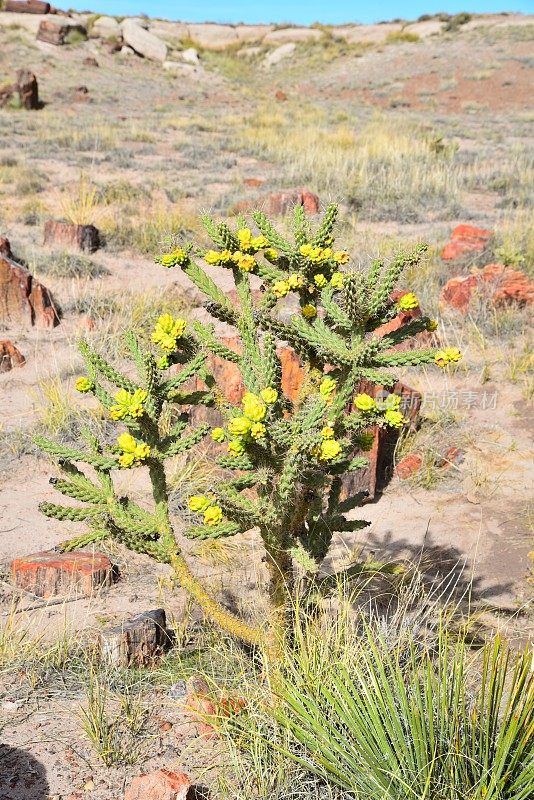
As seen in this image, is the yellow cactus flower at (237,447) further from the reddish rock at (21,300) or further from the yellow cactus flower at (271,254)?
the reddish rock at (21,300)

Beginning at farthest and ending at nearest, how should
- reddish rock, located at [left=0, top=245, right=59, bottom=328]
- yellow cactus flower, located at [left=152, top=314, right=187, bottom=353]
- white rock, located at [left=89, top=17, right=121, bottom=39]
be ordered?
white rock, located at [left=89, top=17, right=121, bottom=39]
reddish rock, located at [left=0, top=245, right=59, bottom=328]
yellow cactus flower, located at [left=152, top=314, right=187, bottom=353]

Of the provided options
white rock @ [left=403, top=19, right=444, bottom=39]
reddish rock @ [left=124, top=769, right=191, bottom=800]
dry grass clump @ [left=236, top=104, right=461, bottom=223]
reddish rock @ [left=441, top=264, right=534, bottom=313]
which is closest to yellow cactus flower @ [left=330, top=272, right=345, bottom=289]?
reddish rock @ [left=124, top=769, right=191, bottom=800]

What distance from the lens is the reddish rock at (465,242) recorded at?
8484mm

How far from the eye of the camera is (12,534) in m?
4.22

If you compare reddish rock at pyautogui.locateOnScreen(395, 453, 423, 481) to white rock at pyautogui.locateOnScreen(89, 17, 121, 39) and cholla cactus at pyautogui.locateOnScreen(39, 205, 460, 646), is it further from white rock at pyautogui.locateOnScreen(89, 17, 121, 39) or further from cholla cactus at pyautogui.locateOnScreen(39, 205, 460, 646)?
white rock at pyautogui.locateOnScreen(89, 17, 121, 39)

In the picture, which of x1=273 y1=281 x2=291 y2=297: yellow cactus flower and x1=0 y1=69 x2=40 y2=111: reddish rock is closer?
x1=273 y1=281 x2=291 y2=297: yellow cactus flower

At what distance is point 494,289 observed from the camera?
720cm

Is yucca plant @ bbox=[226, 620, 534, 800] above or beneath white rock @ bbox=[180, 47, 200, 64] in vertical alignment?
beneath

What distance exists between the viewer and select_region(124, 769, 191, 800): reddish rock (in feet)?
7.16

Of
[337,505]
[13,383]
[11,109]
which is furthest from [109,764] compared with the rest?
[11,109]

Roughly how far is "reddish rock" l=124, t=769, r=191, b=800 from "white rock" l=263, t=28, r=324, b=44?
4823cm

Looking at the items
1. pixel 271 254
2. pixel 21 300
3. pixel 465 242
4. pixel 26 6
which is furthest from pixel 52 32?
pixel 271 254

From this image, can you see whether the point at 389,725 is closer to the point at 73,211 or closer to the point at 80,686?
the point at 80,686

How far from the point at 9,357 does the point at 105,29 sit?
36275 mm
